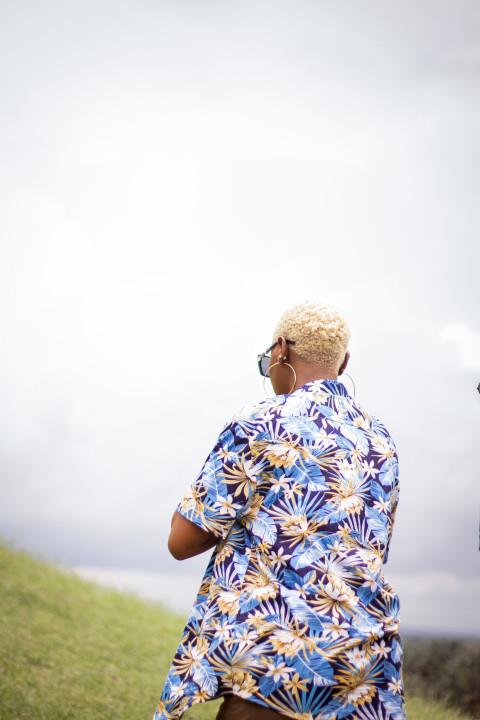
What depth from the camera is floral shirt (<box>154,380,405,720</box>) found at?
1755 millimetres

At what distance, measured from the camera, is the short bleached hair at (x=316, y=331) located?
7.45 feet

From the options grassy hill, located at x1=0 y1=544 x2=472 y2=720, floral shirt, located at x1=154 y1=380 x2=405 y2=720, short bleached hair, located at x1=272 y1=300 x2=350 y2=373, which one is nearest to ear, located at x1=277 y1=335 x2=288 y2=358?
short bleached hair, located at x1=272 y1=300 x2=350 y2=373

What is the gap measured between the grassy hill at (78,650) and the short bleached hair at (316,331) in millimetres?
3418

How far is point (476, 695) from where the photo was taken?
5.46m

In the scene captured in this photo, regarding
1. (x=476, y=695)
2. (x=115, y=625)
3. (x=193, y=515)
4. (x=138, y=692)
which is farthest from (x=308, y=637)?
(x=115, y=625)

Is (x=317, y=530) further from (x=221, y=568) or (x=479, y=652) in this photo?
(x=479, y=652)

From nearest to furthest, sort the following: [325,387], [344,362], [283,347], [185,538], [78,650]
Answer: [185,538] → [325,387] → [283,347] → [344,362] → [78,650]

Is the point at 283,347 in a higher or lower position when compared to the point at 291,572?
higher

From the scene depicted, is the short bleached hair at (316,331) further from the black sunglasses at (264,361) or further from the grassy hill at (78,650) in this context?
the grassy hill at (78,650)

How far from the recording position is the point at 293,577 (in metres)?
A: 1.82

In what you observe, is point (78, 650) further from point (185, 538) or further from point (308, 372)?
point (308, 372)

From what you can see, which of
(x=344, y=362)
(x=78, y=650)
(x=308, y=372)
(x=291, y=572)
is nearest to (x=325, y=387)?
(x=308, y=372)

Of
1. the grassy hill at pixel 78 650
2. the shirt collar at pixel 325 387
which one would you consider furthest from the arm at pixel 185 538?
the grassy hill at pixel 78 650

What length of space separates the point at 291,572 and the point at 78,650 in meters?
4.40
